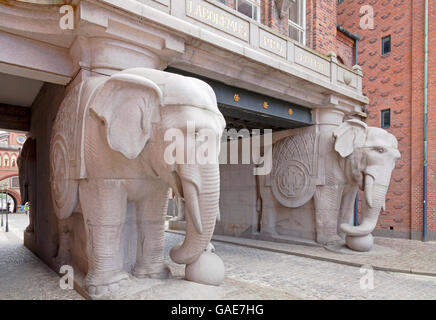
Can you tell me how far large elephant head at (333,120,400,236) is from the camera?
26.3 ft

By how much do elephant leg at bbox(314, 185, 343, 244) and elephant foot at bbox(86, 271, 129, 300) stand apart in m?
6.67

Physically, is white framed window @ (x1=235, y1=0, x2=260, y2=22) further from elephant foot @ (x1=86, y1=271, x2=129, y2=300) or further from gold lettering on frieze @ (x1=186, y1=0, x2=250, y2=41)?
elephant foot @ (x1=86, y1=271, x2=129, y2=300)

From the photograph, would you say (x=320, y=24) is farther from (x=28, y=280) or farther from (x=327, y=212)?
(x=28, y=280)

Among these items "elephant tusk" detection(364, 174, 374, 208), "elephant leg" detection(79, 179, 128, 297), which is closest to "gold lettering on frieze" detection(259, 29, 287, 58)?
"elephant tusk" detection(364, 174, 374, 208)

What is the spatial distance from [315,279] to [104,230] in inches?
159

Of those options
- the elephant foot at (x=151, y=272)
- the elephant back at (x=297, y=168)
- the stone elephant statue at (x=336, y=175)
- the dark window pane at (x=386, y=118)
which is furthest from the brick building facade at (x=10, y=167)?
the elephant foot at (x=151, y=272)

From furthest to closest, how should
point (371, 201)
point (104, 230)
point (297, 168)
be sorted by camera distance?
point (297, 168) → point (371, 201) → point (104, 230)

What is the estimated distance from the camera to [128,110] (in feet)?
12.6

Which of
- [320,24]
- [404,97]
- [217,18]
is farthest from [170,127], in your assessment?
[404,97]

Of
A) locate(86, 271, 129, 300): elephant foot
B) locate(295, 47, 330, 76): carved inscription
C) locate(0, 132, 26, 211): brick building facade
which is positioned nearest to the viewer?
locate(86, 271, 129, 300): elephant foot

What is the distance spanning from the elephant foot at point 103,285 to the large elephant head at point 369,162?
6.09m

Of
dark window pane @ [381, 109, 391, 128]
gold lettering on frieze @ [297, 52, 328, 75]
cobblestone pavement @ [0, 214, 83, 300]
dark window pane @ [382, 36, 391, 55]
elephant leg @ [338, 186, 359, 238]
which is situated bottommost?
cobblestone pavement @ [0, 214, 83, 300]

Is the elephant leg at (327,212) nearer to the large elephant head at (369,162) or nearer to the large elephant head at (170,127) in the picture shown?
the large elephant head at (369,162)

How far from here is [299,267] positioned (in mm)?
7035
